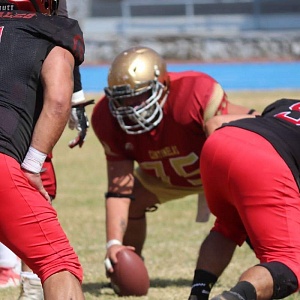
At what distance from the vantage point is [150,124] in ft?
15.9

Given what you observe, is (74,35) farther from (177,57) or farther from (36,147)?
(177,57)

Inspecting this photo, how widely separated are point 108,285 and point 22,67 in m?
2.12

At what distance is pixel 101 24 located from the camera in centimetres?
2461

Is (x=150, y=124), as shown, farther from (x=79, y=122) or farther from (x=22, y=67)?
(x=22, y=67)

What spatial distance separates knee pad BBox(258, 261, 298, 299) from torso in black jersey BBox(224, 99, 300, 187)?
0.38 meters

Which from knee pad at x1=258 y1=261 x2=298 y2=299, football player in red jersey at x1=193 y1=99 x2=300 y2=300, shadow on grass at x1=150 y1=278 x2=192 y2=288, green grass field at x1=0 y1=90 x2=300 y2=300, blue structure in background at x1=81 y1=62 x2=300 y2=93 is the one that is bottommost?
blue structure in background at x1=81 y1=62 x2=300 y2=93

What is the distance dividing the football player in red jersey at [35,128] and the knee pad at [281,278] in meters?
0.77

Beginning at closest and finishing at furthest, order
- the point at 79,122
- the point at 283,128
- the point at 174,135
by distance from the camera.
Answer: the point at 283,128 → the point at 79,122 → the point at 174,135

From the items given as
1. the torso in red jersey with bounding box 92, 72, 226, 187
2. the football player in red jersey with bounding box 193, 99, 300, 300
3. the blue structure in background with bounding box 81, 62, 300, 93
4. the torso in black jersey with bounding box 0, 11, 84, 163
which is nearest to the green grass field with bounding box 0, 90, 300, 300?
the torso in red jersey with bounding box 92, 72, 226, 187

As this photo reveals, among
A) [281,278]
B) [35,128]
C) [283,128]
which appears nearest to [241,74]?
[283,128]

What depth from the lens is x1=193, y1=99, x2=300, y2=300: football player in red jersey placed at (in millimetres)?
3381

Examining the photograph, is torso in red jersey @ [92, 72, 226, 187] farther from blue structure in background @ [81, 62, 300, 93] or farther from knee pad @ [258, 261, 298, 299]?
blue structure in background @ [81, 62, 300, 93]

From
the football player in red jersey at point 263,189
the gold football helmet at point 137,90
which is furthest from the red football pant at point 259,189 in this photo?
the gold football helmet at point 137,90

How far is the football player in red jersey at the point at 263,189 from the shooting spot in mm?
3381
